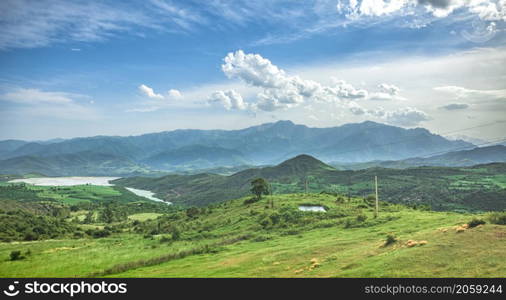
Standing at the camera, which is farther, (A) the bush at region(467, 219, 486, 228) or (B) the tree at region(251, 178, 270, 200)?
(B) the tree at region(251, 178, 270, 200)

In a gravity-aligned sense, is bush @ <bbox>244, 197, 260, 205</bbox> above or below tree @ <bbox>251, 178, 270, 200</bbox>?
below

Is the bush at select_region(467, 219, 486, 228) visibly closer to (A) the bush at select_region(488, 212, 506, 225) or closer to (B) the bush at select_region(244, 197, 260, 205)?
(A) the bush at select_region(488, 212, 506, 225)

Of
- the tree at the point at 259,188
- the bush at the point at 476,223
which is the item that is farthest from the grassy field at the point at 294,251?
the tree at the point at 259,188

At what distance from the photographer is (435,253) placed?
38219 mm

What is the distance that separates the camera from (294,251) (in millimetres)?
54438

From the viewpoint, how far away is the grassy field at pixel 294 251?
36.6 m

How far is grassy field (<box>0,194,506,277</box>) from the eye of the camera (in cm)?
3659

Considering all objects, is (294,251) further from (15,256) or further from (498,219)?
(15,256)

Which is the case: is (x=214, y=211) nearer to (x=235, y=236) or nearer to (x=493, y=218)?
(x=235, y=236)

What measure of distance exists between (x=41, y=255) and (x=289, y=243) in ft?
179

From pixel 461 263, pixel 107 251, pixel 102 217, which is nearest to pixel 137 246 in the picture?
pixel 107 251

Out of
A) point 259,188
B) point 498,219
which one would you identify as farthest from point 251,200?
point 498,219

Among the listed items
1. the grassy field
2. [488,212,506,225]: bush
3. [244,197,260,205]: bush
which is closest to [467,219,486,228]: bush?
[488,212,506,225]: bush

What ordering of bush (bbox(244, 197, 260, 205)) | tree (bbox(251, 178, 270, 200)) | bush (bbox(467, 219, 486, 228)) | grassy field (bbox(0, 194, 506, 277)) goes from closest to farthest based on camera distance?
grassy field (bbox(0, 194, 506, 277)) → bush (bbox(467, 219, 486, 228)) → bush (bbox(244, 197, 260, 205)) → tree (bbox(251, 178, 270, 200))
